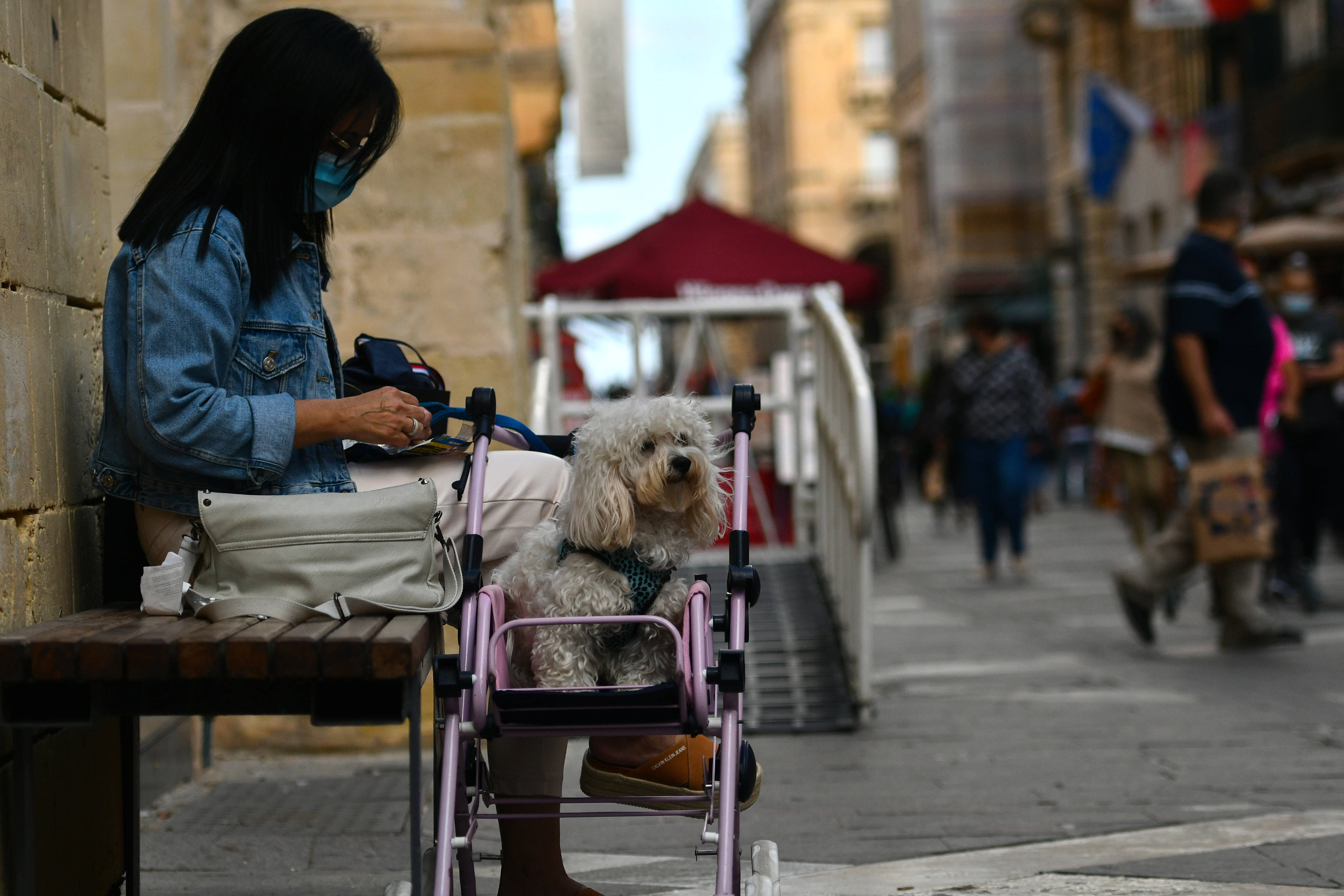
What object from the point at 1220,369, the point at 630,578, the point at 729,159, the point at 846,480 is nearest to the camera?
the point at 630,578

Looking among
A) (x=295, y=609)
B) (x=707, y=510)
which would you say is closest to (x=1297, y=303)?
(x=707, y=510)

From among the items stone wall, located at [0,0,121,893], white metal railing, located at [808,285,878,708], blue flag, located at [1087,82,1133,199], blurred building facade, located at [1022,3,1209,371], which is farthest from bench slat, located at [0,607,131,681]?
blue flag, located at [1087,82,1133,199]

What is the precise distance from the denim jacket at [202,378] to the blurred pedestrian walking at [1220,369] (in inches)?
199

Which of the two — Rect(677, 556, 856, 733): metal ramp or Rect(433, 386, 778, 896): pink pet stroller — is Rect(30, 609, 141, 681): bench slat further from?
Rect(677, 556, 856, 733): metal ramp

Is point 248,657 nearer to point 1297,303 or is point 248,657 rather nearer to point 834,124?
point 1297,303

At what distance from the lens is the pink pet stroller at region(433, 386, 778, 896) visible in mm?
2715

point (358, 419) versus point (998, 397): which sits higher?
point (998, 397)

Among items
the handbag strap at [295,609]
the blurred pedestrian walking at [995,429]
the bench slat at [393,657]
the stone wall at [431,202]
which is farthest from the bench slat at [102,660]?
the blurred pedestrian walking at [995,429]

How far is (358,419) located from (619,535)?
51cm

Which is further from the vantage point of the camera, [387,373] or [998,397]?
[998,397]

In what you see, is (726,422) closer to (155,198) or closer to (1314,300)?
(1314,300)

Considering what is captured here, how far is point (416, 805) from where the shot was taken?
2660mm

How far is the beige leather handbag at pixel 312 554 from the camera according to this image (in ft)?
8.97

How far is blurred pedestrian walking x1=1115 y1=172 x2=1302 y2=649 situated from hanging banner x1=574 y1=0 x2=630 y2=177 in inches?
699
